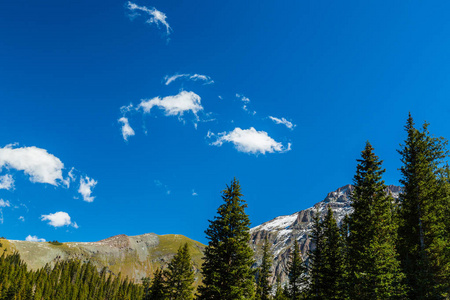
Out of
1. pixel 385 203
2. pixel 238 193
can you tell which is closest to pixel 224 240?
pixel 238 193

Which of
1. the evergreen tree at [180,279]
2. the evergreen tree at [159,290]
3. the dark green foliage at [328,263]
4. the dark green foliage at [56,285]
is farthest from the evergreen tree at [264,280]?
the dark green foliage at [56,285]

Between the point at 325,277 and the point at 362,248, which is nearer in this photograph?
the point at 362,248

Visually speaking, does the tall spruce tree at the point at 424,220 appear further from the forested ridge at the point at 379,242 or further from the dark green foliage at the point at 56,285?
the dark green foliage at the point at 56,285

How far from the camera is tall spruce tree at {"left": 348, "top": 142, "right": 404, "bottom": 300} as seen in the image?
23.1 metres

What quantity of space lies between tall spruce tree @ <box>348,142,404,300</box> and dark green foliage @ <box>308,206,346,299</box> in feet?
20.8

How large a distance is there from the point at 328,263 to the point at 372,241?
11.6m

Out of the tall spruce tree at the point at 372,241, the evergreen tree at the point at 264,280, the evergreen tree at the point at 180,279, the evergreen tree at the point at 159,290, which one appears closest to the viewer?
the tall spruce tree at the point at 372,241

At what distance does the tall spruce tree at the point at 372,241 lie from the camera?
23.1 m

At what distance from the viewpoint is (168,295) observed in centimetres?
4300

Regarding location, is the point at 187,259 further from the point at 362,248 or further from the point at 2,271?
the point at 2,271

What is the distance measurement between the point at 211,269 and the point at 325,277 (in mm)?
14850

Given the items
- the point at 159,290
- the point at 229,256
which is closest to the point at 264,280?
the point at 159,290

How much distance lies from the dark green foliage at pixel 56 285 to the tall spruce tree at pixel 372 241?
141764 mm

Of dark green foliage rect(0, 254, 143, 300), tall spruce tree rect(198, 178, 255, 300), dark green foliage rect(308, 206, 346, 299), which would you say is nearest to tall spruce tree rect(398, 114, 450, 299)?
dark green foliage rect(308, 206, 346, 299)
